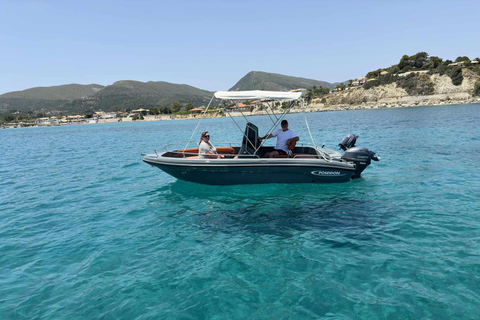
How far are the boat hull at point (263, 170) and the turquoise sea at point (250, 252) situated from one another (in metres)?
0.43

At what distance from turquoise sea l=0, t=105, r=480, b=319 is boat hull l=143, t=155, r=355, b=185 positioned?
0.43 meters

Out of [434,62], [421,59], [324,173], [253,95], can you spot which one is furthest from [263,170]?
[421,59]

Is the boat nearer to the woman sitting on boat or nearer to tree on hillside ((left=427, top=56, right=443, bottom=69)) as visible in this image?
the woman sitting on boat

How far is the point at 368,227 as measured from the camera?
6824mm

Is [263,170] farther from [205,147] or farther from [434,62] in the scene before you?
[434,62]

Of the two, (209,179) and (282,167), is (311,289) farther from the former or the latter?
(209,179)

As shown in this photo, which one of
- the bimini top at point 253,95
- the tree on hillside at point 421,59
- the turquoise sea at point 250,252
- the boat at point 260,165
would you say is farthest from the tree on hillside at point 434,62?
the bimini top at point 253,95

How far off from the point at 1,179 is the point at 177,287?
15882 millimetres

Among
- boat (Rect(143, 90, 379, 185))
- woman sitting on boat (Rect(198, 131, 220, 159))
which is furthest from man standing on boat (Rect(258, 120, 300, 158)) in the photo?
woman sitting on boat (Rect(198, 131, 220, 159))

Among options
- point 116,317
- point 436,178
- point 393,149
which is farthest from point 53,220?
point 393,149

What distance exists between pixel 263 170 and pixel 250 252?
13.7ft

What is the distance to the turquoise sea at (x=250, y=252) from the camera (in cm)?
436

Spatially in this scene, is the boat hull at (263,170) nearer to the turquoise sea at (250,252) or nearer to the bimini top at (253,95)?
the turquoise sea at (250,252)

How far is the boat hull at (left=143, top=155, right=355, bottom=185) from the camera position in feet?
32.0
